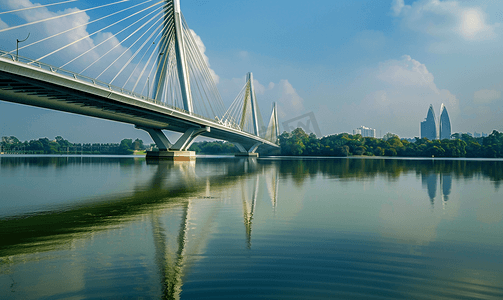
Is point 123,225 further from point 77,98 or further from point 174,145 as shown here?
point 174,145

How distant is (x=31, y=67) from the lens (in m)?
23.6

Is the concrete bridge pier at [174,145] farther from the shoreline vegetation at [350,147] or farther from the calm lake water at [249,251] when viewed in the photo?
the shoreline vegetation at [350,147]

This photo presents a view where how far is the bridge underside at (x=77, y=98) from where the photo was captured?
2459 cm

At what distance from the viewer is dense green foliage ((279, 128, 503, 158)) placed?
98000 millimetres

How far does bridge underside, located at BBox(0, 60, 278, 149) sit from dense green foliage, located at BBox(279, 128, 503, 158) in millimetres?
80474

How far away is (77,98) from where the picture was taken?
32125 mm

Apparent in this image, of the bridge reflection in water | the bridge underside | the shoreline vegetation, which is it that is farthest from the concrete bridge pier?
the shoreline vegetation

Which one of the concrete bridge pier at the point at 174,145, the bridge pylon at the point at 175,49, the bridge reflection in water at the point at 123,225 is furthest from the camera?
the concrete bridge pier at the point at 174,145

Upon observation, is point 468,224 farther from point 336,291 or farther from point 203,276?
point 203,276

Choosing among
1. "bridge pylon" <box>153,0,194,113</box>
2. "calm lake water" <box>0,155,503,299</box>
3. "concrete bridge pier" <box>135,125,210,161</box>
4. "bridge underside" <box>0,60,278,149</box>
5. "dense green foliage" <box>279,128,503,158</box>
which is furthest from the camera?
"dense green foliage" <box>279,128,503,158</box>

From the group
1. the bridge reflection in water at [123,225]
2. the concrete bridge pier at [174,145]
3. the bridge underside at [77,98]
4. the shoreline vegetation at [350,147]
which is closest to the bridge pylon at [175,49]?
the bridge underside at [77,98]

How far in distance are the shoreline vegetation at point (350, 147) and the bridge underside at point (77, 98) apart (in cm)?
8196

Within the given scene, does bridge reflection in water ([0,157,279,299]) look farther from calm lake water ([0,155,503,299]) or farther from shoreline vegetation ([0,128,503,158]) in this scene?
shoreline vegetation ([0,128,503,158])

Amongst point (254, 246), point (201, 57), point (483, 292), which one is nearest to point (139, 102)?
point (201, 57)
